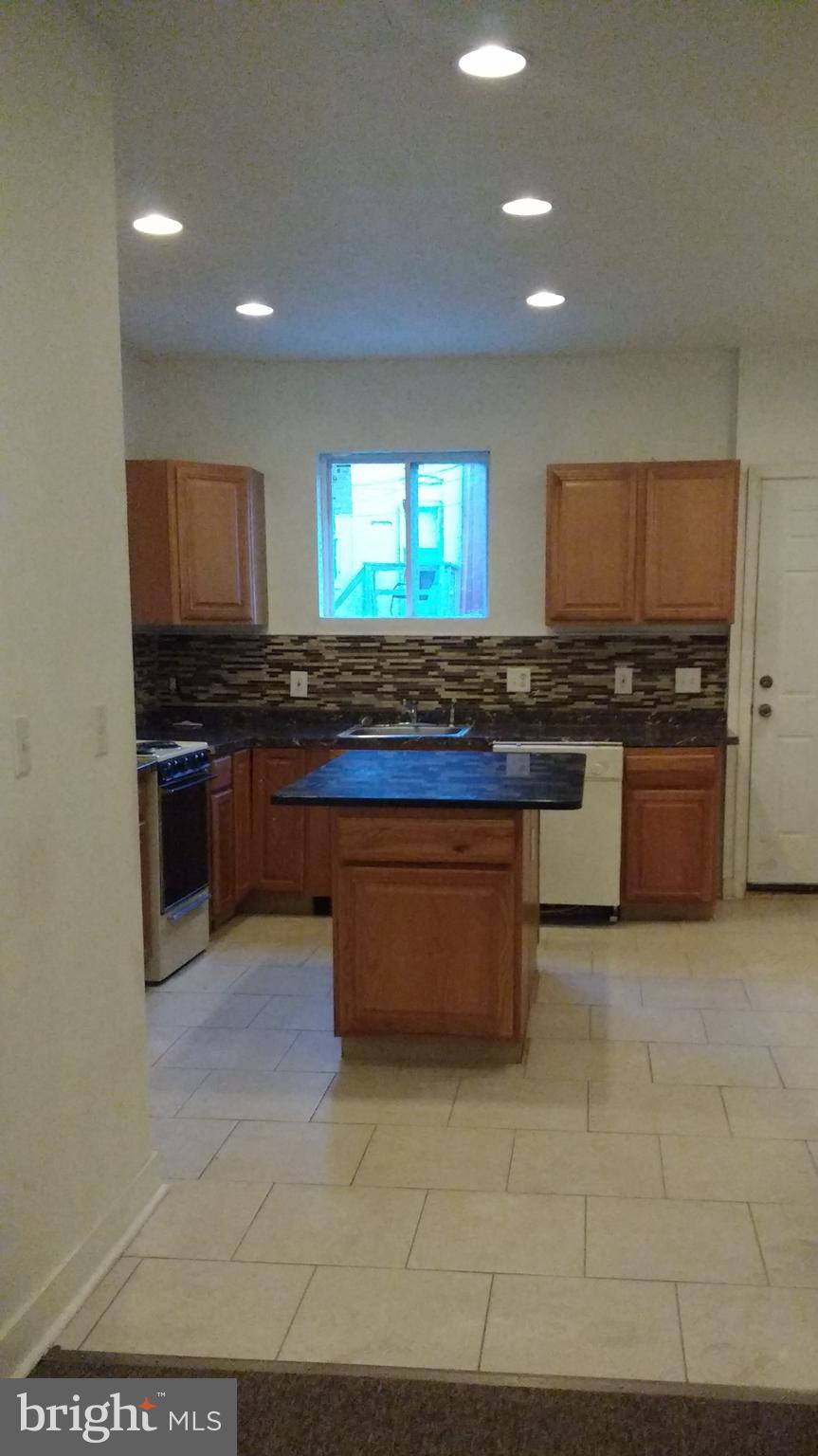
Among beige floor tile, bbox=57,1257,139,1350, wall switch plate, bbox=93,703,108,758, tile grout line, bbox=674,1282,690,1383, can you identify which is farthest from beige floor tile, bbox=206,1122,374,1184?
wall switch plate, bbox=93,703,108,758

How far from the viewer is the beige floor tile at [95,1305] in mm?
2129

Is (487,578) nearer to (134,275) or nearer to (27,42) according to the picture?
(134,275)

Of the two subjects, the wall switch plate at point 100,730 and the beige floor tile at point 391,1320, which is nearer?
the beige floor tile at point 391,1320

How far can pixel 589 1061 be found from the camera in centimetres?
344

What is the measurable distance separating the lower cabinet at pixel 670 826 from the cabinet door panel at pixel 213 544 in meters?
2.03

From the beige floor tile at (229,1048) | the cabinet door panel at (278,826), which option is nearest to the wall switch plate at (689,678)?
the cabinet door panel at (278,826)

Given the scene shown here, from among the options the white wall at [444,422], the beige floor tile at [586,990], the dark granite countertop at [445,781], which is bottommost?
the beige floor tile at [586,990]

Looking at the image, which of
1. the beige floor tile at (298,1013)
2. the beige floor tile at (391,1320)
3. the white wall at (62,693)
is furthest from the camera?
the beige floor tile at (298,1013)

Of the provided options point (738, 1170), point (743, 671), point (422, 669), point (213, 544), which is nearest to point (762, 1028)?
point (738, 1170)

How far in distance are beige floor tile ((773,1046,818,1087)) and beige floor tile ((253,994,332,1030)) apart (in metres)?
1.48

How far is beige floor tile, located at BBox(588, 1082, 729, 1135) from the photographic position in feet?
9.85

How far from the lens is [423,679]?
219 inches

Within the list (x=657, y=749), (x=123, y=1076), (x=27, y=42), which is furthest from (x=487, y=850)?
(x=27, y=42)

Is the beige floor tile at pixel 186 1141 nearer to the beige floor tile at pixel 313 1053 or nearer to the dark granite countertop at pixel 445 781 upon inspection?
the beige floor tile at pixel 313 1053
